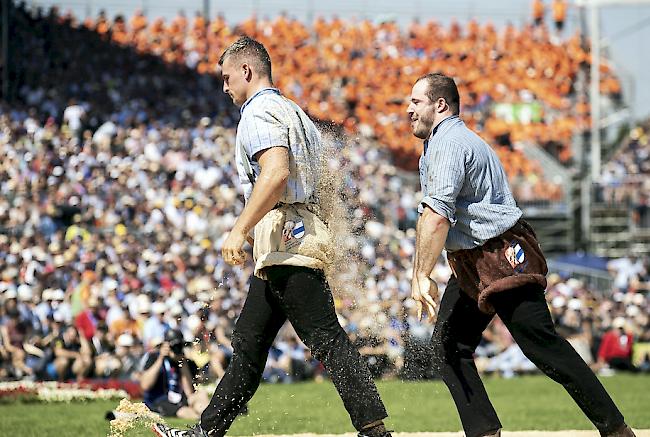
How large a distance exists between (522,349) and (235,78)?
2.03 metres

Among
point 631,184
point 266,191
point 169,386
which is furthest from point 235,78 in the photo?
point 631,184

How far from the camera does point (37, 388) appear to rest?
12930mm

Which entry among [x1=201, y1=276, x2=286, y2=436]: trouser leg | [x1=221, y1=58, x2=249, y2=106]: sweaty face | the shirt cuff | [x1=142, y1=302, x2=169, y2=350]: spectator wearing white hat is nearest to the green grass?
[x1=201, y1=276, x2=286, y2=436]: trouser leg

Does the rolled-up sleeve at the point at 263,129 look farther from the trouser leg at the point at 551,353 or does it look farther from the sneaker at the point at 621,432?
the sneaker at the point at 621,432

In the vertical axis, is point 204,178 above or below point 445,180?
below

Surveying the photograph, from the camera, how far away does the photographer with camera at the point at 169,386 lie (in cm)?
1010

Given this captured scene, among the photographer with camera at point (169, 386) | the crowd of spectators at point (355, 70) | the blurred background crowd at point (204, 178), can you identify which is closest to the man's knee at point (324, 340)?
the blurred background crowd at point (204, 178)

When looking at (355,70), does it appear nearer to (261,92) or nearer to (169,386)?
(169,386)

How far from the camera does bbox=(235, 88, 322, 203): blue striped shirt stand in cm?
525

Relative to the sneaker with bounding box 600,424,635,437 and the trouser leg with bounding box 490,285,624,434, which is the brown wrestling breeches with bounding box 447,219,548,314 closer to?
the trouser leg with bounding box 490,285,624,434

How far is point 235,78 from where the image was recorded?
548 centimetres

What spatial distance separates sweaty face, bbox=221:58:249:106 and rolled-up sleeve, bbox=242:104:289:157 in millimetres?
200

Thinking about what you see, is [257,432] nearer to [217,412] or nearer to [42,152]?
[217,412]

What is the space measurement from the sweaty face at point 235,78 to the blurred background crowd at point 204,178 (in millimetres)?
728
